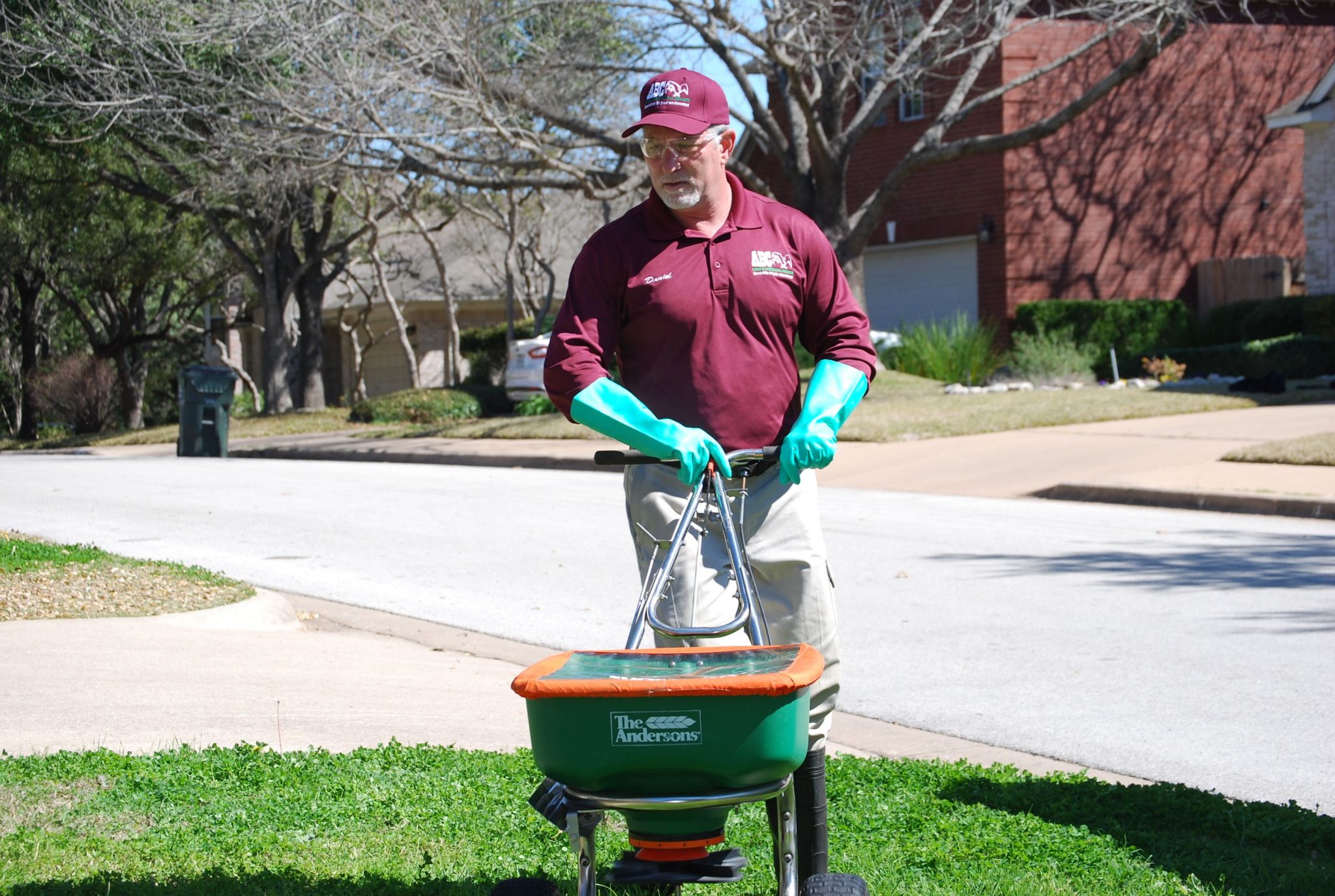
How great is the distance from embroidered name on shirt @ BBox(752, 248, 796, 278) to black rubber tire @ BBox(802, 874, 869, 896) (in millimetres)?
1441

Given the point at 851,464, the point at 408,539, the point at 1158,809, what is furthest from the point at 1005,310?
the point at 1158,809

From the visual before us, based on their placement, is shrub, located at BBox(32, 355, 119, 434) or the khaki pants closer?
the khaki pants

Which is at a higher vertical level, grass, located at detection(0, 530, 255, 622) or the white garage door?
the white garage door

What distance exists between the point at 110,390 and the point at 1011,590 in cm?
3218

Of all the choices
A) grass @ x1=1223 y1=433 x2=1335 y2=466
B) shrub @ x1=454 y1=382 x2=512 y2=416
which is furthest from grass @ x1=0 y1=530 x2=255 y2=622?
shrub @ x1=454 y1=382 x2=512 y2=416

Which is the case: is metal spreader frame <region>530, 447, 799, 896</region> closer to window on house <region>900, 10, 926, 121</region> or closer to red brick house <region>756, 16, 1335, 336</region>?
window on house <region>900, 10, 926, 121</region>

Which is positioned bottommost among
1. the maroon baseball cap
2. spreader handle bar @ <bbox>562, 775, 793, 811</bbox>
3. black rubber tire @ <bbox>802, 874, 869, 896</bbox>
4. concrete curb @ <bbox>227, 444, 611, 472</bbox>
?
black rubber tire @ <bbox>802, 874, 869, 896</bbox>

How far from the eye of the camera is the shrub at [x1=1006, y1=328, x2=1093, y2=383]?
23531 millimetres

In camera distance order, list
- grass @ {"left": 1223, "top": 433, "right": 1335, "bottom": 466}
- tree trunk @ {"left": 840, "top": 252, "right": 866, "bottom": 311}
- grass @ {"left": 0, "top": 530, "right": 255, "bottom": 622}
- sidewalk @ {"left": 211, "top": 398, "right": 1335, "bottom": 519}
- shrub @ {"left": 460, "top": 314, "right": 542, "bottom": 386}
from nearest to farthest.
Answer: grass @ {"left": 0, "top": 530, "right": 255, "bottom": 622}
sidewalk @ {"left": 211, "top": 398, "right": 1335, "bottom": 519}
grass @ {"left": 1223, "top": 433, "right": 1335, "bottom": 466}
tree trunk @ {"left": 840, "top": 252, "right": 866, "bottom": 311}
shrub @ {"left": 460, "top": 314, "right": 542, "bottom": 386}

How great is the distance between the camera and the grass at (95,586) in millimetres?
7480

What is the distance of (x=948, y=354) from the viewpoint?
76.5 feet

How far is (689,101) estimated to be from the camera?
348cm

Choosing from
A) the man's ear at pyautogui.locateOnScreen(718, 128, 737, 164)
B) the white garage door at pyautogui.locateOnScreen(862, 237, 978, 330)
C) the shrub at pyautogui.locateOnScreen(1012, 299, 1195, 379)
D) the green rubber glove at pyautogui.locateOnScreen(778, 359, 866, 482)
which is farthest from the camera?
the white garage door at pyautogui.locateOnScreen(862, 237, 978, 330)

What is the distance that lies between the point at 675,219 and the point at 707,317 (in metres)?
0.29
